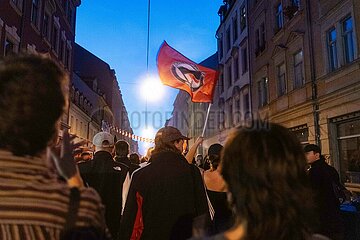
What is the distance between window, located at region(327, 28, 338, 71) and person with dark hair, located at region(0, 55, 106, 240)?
483 inches

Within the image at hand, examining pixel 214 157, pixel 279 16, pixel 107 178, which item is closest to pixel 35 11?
pixel 279 16

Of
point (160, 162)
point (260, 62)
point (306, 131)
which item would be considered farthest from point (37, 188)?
point (260, 62)

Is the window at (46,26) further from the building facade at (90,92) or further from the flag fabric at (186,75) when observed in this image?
the flag fabric at (186,75)

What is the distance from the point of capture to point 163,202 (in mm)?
3219

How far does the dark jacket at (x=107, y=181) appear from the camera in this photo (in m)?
4.17

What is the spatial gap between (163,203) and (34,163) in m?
2.10

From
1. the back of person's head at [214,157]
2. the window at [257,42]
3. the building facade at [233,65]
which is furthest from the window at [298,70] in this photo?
the back of person's head at [214,157]

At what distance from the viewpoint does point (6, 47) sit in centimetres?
1352

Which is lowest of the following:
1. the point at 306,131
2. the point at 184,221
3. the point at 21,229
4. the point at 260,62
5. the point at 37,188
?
the point at 184,221

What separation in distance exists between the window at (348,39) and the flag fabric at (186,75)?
6.02m

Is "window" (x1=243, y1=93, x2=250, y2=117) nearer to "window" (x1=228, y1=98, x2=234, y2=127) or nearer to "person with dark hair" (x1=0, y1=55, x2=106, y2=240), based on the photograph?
"window" (x1=228, y1=98, x2=234, y2=127)

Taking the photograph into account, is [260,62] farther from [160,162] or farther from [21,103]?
[21,103]

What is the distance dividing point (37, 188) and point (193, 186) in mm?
2222

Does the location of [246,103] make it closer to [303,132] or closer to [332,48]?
[303,132]
